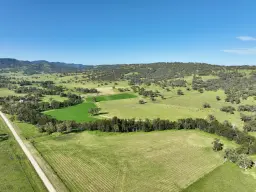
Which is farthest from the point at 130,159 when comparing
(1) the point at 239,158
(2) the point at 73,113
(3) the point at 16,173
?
(2) the point at 73,113

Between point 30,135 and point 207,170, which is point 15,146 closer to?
point 30,135

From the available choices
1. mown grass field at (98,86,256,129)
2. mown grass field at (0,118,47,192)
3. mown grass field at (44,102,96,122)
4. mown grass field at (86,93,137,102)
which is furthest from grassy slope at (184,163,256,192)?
mown grass field at (86,93,137,102)

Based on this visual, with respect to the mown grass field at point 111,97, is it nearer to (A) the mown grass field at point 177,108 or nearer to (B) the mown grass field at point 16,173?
(A) the mown grass field at point 177,108

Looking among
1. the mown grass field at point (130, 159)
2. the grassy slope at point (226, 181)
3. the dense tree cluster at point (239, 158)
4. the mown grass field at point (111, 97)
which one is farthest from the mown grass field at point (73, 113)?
the grassy slope at point (226, 181)

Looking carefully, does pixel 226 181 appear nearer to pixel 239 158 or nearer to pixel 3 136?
pixel 239 158

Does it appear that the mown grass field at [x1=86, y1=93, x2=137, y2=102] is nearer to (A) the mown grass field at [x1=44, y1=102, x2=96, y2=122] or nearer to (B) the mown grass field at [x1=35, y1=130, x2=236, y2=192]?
(A) the mown grass field at [x1=44, y1=102, x2=96, y2=122]
